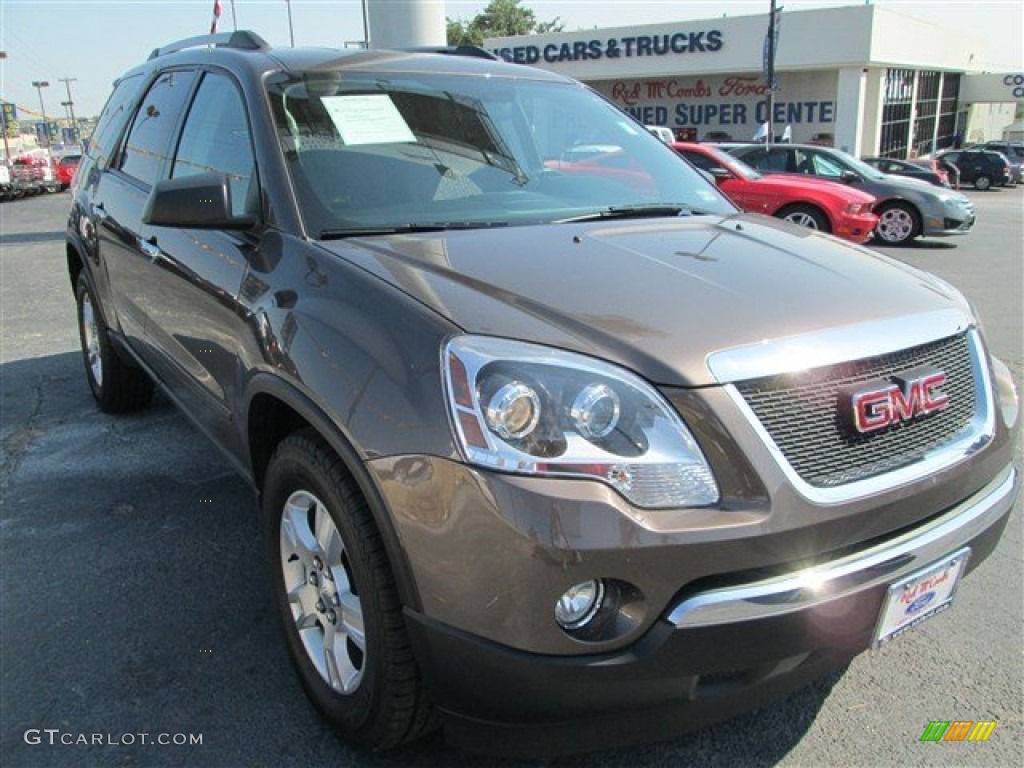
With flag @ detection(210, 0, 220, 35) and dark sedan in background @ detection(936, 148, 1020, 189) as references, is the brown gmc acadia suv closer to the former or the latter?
flag @ detection(210, 0, 220, 35)

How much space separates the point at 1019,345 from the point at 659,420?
6122 millimetres

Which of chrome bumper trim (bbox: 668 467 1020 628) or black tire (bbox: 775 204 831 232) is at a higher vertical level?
chrome bumper trim (bbox: 668 467 1020 628)

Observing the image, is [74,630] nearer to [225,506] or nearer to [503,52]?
[225,506]

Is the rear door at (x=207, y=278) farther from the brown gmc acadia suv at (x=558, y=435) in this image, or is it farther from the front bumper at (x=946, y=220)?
the front bumper at (x=946, y=220)

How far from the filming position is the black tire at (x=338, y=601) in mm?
1971

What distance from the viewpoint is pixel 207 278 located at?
288cm

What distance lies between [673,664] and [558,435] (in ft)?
1.70

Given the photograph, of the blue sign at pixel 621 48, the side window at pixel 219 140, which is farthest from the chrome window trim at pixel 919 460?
the blue sign at pixel 621 48

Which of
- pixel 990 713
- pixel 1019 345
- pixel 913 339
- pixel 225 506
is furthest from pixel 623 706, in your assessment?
pixel 1019 345

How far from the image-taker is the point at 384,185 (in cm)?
275

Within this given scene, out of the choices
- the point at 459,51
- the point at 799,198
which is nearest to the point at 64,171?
the point at 799,198

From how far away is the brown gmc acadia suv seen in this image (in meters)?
1.73

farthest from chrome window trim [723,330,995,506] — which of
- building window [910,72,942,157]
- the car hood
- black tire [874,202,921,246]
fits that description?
building window [910,72,942,157]

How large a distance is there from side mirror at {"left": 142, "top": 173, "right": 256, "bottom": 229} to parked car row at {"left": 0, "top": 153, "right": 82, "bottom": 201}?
84.7 ft
